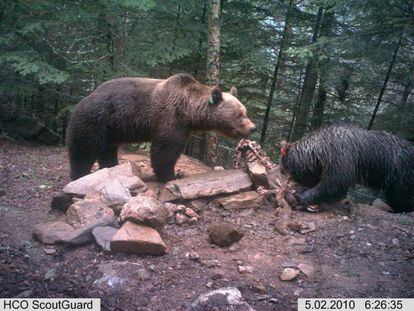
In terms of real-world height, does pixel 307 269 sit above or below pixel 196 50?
below

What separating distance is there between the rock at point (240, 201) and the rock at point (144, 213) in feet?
4.35

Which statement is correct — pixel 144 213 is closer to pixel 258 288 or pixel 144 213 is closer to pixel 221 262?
pixel 221 262

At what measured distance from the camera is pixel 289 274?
4074 millimetres

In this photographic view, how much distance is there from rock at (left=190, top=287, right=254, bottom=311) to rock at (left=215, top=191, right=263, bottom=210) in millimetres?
2302

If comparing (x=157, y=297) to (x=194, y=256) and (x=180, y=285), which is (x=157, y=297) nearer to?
(x=180, y=285)

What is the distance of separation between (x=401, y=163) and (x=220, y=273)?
3.87 m

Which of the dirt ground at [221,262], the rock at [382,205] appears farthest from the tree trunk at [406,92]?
the dirt ground at [221,262]

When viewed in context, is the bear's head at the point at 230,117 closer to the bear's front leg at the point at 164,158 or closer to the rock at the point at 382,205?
the bear's front leg at the point at 164,158

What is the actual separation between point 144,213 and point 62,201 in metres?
1.36

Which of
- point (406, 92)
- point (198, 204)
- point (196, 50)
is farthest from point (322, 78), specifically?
point (198, 204)

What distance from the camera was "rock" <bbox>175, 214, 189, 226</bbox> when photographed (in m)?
5.20

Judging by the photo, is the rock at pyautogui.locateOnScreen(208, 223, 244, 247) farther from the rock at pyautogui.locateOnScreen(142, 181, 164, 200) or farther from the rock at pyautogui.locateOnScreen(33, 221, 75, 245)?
the rock at pyautogui.locateOnScreen(33, 221, 75, 245)

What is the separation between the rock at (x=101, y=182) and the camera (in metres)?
5.29

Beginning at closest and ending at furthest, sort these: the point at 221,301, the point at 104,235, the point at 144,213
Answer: the point at 221,301 → the point at 104,235 → the point at 144,213
